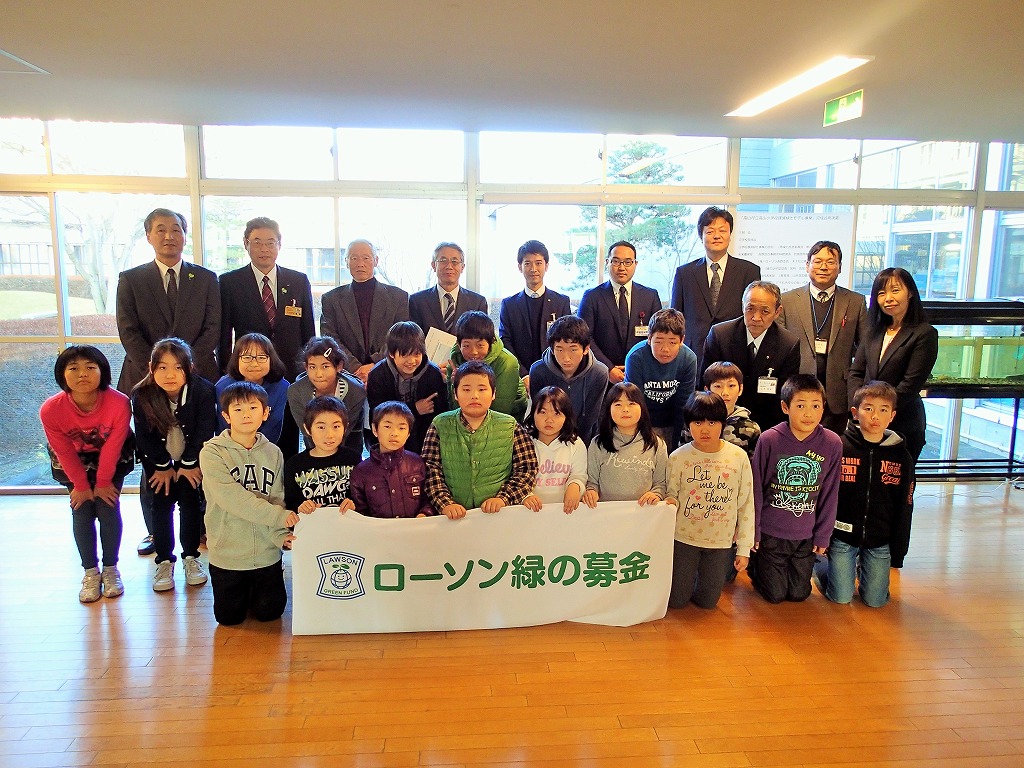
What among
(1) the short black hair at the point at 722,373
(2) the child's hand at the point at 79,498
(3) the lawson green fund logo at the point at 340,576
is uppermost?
(1) the short black hair at the point at 722,373

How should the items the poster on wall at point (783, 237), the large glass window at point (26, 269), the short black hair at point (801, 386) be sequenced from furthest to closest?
1. the poster on wall at point (783, 237)
2. the large glass window at point (26, 269)
3. the short black hair at point (801, 386)

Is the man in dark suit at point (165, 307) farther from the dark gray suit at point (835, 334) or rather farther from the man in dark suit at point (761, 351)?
the dark gray suit at point (835, 334)

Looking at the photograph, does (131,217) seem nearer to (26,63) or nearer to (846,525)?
(26,63)

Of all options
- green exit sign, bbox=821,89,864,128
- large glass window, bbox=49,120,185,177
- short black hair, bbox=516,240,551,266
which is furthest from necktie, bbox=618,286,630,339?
large glass window, bbox=49,120,185,177

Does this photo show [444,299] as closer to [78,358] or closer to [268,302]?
[268,302]

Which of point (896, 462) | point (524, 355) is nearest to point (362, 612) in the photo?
point (524, 355)

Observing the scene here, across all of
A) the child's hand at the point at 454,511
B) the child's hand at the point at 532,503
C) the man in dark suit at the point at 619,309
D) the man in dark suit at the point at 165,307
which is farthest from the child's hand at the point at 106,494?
the man in dark suit at the point at 619,309

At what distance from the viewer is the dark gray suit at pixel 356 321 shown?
4.22m

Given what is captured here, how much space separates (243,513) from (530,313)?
2201mm

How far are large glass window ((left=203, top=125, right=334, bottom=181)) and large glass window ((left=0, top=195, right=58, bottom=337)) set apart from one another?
147 centimetres

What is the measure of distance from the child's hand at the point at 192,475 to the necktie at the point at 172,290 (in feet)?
3.67

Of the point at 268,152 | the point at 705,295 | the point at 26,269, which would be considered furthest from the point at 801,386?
the point at 26,269

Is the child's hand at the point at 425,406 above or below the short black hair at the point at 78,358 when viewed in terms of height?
below

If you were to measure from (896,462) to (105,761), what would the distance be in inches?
151
